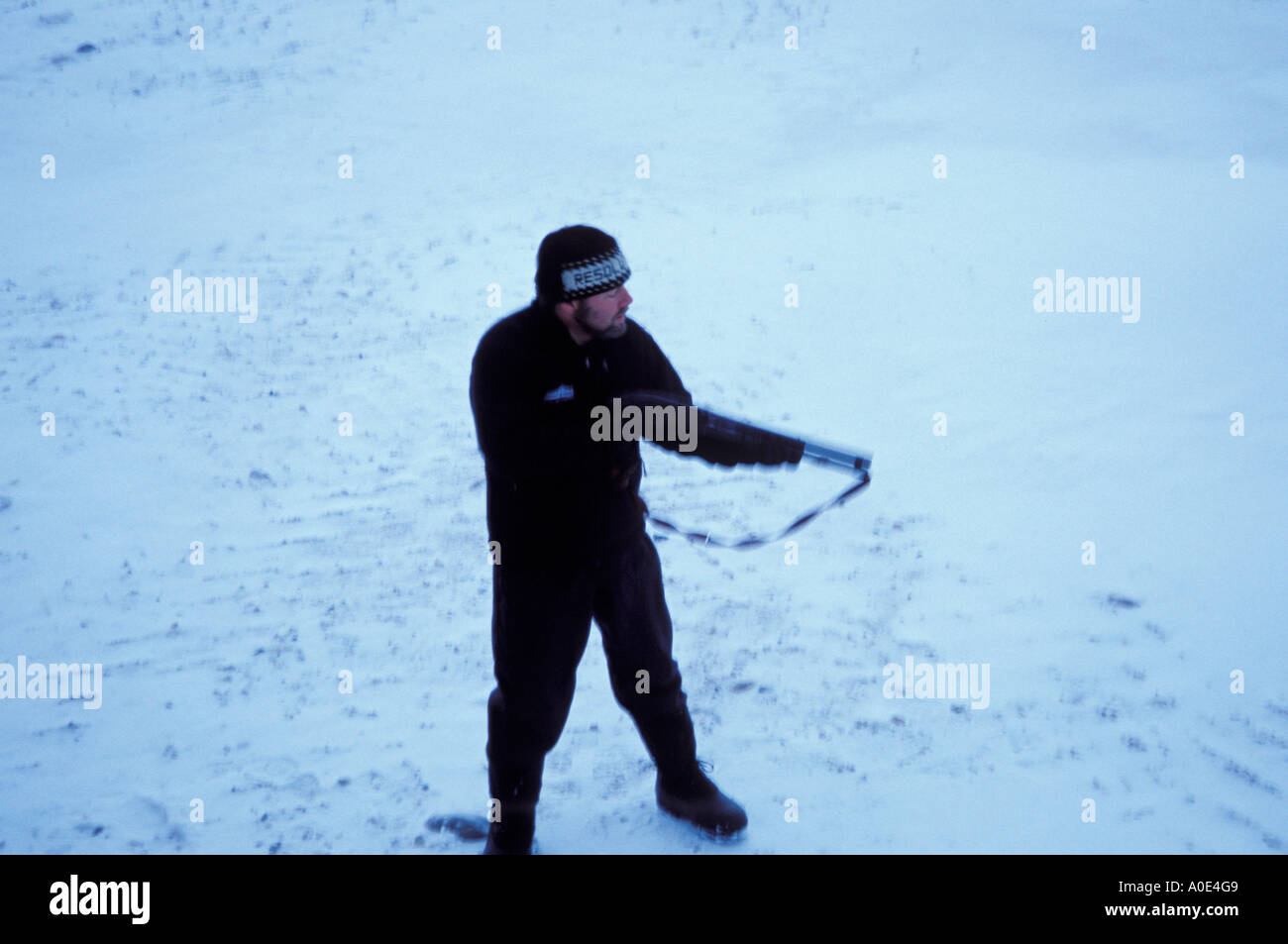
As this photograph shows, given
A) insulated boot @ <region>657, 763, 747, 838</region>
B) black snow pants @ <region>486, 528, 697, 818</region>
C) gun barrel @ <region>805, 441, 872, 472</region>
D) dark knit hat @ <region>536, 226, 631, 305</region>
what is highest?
dark knit hat @ <region>536, 226, 631, 305</region>

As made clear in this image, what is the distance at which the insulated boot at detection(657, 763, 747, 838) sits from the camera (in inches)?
120

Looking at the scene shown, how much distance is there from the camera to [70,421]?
626cm

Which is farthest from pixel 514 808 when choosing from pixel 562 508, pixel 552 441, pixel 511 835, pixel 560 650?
pixel 552 441

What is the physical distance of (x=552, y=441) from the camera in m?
2.46

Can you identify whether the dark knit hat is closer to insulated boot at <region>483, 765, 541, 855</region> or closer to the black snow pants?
the black snow pants

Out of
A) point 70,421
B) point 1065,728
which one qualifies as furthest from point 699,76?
point 1065,728

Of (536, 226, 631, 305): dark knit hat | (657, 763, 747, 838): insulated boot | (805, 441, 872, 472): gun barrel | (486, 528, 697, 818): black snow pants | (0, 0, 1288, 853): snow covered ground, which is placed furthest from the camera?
(0, 0, 1288, 853): snow covered ground

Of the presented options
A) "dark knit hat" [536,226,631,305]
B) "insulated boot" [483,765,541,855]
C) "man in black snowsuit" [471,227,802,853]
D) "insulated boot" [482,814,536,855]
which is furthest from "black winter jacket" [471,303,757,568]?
"insulated boot" [482,814,536,855]

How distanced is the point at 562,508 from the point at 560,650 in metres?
0.45

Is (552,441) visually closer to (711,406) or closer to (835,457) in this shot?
(835,457)

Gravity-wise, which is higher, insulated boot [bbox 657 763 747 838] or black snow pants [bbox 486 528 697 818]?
black snow pants [bbox 486 528 697 818]

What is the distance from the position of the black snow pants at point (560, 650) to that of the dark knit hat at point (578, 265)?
0.81 metres

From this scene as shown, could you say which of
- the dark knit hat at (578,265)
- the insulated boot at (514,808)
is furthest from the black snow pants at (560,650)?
the dark knit hat at (578,265)

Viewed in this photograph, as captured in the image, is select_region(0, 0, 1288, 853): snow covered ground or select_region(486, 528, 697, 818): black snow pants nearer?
select_region(486, 528, 697, 818): black snow pants
